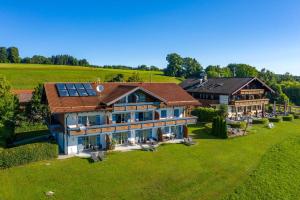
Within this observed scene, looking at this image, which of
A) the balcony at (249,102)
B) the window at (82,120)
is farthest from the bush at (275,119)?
the window at (82,120)

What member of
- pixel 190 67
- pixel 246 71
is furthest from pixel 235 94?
pixel 190 67

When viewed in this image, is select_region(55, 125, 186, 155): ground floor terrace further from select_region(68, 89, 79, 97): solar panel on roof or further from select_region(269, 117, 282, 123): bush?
select_region(269, 117, 282, 123): bush

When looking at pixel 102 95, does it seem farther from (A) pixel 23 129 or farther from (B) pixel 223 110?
(B) pixel 223 110

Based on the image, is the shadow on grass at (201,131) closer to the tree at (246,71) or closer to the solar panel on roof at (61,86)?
the solar panel on roof at (61,86)

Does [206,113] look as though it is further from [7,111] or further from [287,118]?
[7,111]

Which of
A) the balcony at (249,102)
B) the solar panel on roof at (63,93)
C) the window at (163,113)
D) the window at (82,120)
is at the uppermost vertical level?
the solar panel on roof at (63,93)

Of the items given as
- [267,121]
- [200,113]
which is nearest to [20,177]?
[200,113]
